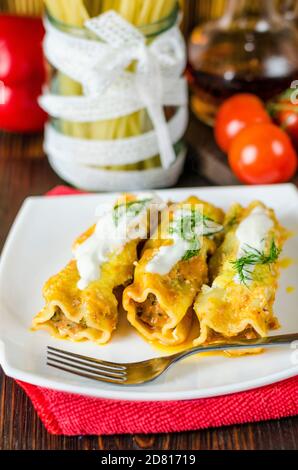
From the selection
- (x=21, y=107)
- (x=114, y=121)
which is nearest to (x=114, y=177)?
(x=114, y=121)

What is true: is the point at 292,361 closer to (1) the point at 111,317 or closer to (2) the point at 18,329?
(1) the point at 111,317

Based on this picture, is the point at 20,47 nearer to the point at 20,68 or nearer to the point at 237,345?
the point at 20,68

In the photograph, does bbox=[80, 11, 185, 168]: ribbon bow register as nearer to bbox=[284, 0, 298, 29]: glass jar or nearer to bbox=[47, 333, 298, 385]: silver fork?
bbox=[284, 0, 298, 29]: glass jar

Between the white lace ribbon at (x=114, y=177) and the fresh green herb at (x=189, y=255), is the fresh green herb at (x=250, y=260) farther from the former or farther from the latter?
the white lace ribbon at (x=114, y=177)

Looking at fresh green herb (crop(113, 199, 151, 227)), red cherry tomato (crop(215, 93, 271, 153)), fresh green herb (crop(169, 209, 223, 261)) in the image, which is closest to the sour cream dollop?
fresh green herb (crop(113, 199, 151, 227))

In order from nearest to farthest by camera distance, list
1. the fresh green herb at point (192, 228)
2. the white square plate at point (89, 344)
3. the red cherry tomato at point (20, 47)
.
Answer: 1. the white square plate at point (89, 344)
2. the fresh green herb at point (192, 228)
3. the red cherry tomato at point (20, 47)

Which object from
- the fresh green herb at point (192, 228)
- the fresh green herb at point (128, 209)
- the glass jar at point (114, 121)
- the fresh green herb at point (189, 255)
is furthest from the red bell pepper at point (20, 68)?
the fresh green herb at point (189, 255)

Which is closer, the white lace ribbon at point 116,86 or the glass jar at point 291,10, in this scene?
the white lace ribbon at point 116,86
